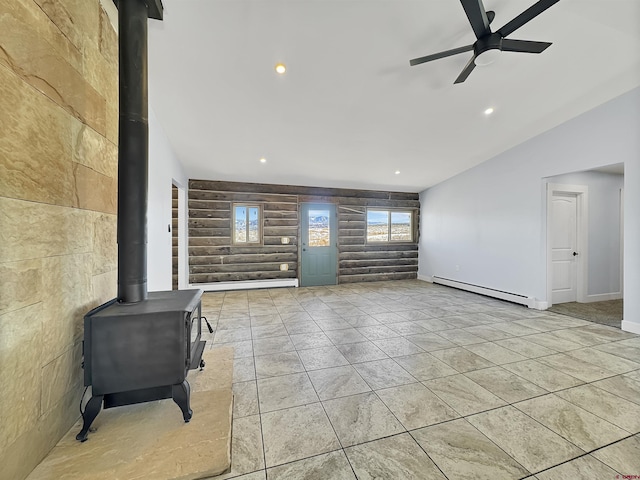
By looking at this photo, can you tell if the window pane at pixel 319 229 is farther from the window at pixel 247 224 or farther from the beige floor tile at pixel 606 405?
the beige floor tile at pixel 606 405

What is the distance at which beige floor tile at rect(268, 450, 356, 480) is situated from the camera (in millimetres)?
1372

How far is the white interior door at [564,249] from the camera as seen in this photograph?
4.73m

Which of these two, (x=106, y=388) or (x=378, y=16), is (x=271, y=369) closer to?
(x=106, y=388)

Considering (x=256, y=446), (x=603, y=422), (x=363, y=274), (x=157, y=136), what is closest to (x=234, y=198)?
(x=157, y=136)

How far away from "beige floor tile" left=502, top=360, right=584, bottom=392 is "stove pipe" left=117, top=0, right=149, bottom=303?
332 centimetres

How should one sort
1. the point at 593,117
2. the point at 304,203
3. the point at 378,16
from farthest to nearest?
the point at 304,203 < the point at 593,117 < the point at 378,16

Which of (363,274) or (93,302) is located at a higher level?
(93,302)

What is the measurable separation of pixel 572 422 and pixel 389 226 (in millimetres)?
5787

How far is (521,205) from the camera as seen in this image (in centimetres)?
475

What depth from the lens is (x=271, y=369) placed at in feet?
8.18

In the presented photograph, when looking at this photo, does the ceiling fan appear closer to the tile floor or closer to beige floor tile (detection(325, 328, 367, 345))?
the tile floor

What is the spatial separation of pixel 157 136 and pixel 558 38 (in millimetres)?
4703

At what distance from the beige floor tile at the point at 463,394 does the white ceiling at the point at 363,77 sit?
3205 millimetres

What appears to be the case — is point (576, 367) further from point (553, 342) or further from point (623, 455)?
point (623, 455)
